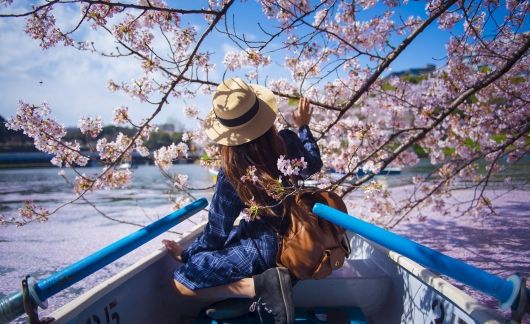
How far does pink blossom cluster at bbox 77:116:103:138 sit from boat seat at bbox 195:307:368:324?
2.23 m

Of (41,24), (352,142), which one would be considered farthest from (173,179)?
(352,142)

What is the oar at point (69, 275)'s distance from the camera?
1087 millimetres

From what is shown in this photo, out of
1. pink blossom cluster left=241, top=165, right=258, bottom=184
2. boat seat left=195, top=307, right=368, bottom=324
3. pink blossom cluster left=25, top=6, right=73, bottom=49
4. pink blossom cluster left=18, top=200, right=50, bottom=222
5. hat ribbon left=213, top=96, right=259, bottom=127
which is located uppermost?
pink blossom cluster left=25, top=6, right=73, bottom=49

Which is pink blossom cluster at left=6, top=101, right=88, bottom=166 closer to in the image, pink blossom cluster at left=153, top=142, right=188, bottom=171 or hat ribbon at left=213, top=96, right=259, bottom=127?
pink blossom cluster at left=153, top=142, right=188, bottom=171

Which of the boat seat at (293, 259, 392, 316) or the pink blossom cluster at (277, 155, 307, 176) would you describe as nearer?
the pink blossom cluster at (277, 155, 307, 176)

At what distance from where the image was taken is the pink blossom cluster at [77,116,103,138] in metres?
3.08

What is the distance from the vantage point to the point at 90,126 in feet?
10.2

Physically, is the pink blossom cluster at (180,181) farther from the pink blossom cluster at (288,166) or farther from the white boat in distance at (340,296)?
the pink blossom cluster at (288,166)

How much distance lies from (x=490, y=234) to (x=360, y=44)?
3522 millimetres

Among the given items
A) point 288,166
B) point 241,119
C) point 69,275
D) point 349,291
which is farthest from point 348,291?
point 69,275

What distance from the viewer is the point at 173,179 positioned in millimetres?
3785

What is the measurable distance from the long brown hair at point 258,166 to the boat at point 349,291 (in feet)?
0.98

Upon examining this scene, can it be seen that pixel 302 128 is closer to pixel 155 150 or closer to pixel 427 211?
pixel 155 150

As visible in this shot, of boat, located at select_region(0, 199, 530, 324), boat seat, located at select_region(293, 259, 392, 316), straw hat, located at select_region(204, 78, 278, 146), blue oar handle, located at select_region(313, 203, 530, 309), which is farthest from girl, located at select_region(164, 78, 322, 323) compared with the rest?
boat seat, located at select_region(293, 259, 392, 316)
